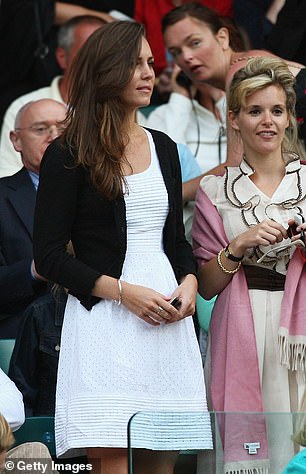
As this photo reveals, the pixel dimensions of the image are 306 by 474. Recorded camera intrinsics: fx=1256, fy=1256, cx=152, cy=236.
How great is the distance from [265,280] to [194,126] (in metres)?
2.30

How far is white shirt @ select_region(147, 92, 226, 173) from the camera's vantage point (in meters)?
6.83

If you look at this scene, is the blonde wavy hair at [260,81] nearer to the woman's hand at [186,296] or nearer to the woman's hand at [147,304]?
the woman's hand at [186,296]

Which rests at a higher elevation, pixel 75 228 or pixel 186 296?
pixel 75 228

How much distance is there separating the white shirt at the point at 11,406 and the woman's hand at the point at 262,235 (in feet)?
3.27

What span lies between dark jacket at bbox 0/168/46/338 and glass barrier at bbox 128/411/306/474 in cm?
153

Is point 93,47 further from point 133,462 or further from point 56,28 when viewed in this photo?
point 56,28

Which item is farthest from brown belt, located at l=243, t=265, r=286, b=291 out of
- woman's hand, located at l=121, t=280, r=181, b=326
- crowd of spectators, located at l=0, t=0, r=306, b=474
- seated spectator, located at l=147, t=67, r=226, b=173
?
seated spectator, located at l=147, t=67, r=226, b=173

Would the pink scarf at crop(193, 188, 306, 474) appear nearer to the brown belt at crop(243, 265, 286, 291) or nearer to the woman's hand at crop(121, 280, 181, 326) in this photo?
the brown belt at crop(243, 265, 286, 291)

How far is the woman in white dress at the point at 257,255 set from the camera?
4.71m

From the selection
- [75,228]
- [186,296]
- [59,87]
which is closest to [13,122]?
[59,87]

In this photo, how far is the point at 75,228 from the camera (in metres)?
4.59

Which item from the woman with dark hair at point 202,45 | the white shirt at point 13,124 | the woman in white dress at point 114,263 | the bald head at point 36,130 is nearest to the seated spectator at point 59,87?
the white shirt at point 13,124

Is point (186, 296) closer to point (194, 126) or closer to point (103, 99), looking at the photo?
point (103, 99)

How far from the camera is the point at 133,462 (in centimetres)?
416
